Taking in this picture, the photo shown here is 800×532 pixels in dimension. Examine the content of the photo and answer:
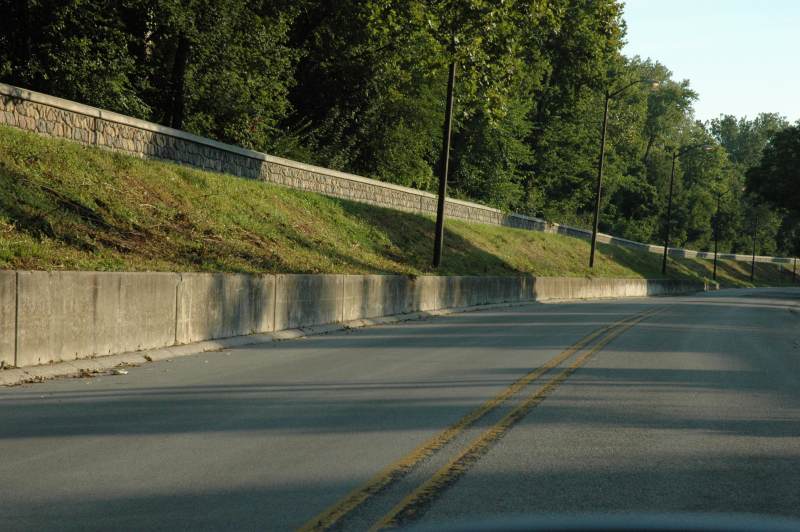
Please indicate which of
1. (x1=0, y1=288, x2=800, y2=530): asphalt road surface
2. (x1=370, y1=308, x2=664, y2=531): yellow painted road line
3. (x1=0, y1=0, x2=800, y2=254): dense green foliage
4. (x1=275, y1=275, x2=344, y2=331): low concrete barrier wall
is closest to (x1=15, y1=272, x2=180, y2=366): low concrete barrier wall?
(x1=0, y1=288, x2=800, y2=530): asphalt road surface

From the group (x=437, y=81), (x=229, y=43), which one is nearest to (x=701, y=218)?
(x=437, y=81)

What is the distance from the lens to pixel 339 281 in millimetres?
22219

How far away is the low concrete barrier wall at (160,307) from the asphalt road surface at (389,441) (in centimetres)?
70

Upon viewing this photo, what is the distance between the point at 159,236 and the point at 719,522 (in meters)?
18.8

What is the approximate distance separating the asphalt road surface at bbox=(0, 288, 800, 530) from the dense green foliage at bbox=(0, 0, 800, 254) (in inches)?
691

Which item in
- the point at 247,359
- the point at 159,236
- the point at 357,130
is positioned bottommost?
the point at 247,359

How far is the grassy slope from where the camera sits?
16094 mm

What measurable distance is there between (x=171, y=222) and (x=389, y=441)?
14201 mm

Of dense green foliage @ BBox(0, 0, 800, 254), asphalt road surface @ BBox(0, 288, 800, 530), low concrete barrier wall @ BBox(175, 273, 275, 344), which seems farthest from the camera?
dense green foliage @ BBox(0, 0, 800, 254)

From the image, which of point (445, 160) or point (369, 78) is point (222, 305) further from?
point (369, 78)

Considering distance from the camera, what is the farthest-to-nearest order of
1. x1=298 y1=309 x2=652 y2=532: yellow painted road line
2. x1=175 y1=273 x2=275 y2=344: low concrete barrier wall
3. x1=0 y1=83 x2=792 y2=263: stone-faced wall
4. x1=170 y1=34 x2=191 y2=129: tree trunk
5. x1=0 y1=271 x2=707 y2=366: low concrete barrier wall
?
1. x1=170 y1=34 x2=191 y2=129: tree trunk
2. x1=0 y1=83 x2=792 y2=263: stone-faced wall
3. x1=175 y1=273 x2=275 y2=344: low concrete barrier wall
4. x1=0 y1=271 x2=707 y2=366: low concrete barrier wall
5. x1=298 y1=309 x2=652 y2=532: yellow painted road line

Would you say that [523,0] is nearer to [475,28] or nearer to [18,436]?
[475,28]

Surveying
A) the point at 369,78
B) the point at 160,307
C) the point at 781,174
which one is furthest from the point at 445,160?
the point at 781,174

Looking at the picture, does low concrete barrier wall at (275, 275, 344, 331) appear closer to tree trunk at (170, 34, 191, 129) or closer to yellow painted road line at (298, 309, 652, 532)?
yellow painted road line at (298, 309, 652, 532)
